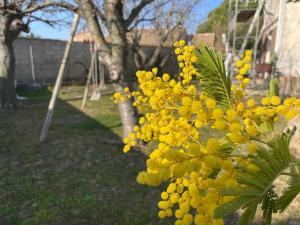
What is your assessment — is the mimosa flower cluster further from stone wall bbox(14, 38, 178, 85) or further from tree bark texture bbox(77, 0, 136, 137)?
stone wall bbox(14, 38, 178, 85)

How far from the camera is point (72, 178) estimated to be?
4699 millimetres

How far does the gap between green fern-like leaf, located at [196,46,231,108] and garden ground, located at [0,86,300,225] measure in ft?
8.30

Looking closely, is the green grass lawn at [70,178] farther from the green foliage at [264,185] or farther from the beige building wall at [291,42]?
the beige building wall at [291,42]

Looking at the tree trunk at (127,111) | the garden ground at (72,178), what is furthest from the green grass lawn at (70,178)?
the tree trunk at (127,111)

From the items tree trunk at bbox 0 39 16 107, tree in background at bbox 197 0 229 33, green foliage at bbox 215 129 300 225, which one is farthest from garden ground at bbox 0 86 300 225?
tree in background at bbox 197 0 229 33

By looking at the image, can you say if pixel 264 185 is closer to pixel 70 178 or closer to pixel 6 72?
pixel 70 178

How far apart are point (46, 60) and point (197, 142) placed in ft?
51.4

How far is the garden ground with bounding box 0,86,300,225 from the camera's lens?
375 centimetres

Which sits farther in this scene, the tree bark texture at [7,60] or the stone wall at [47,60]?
the stone wall at [47,60]

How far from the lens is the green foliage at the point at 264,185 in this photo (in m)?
0.89

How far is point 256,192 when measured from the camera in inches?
36.2

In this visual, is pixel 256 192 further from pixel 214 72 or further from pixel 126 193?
pixel 126 193

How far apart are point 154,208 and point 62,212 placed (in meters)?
1.13

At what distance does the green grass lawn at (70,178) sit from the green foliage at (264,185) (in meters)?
2.70
